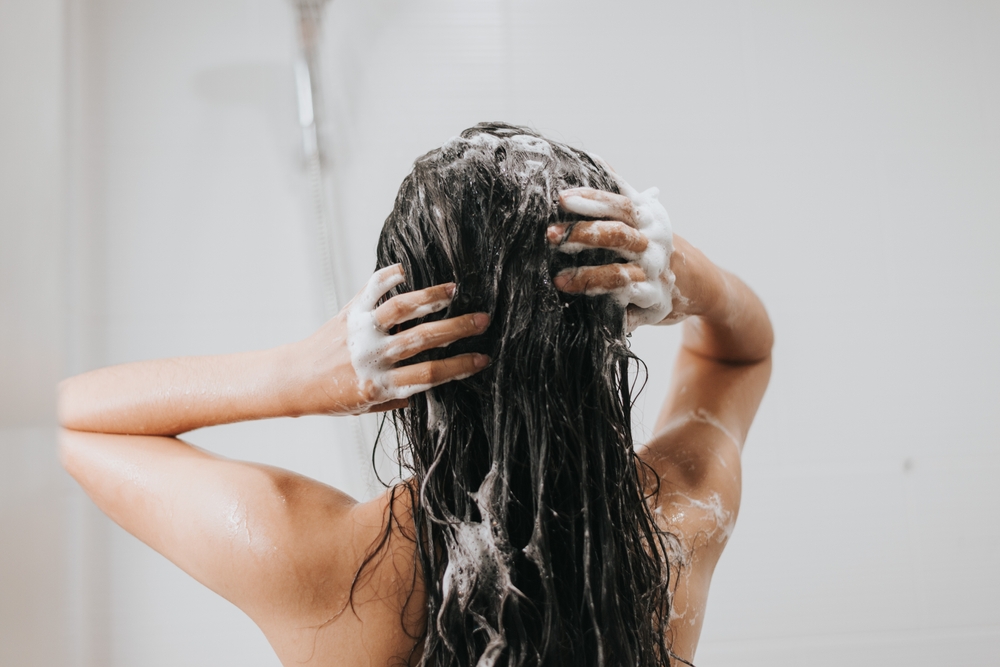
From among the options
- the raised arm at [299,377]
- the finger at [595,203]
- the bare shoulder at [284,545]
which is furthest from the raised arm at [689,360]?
the bare shoulder at [284,545]

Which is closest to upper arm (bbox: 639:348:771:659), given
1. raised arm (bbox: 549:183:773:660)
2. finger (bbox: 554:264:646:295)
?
raised arm (bbox: 549:183:773:660)

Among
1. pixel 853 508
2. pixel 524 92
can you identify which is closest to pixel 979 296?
pixel 853 508

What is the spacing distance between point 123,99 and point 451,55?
619 mm

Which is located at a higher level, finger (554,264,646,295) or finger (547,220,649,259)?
finger (547,220,649,259)

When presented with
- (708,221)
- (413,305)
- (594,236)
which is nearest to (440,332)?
(413,305)

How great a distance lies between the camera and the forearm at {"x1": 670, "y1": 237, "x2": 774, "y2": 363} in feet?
2.00

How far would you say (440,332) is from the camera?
0.48 meters

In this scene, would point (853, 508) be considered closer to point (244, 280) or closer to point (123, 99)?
point (244, 280)

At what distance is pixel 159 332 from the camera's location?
3.71 feet

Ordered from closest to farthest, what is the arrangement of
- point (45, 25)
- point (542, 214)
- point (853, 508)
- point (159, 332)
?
point (45, 25) → point (542, 214) → point (159, 332) → point (853, 508)

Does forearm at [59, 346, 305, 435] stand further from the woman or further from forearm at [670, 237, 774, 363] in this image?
forearm at [670, 237, 774, 363]

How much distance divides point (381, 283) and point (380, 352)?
0.19 ft

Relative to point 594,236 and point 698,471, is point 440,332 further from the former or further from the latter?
point 698,471

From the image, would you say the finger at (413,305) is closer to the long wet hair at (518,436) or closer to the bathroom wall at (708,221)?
the long wet hair at (518,436)
